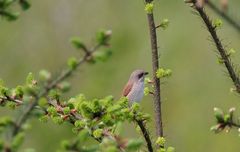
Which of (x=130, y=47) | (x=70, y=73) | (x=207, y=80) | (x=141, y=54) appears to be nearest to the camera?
(x=70, y=73)

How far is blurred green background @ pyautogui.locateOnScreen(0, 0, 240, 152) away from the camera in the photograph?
19438 millimetres

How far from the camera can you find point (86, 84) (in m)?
23.3

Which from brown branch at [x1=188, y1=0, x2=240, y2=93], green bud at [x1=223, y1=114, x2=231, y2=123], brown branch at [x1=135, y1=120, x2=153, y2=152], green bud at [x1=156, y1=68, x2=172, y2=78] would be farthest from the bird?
green bud at [x1=223, y1=114, x2=231, y2=123]

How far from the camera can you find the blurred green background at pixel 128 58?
19.4m

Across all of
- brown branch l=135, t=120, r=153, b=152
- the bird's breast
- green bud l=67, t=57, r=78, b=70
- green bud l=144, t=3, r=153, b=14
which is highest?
green bud l=144, t=3, r=153, b=14

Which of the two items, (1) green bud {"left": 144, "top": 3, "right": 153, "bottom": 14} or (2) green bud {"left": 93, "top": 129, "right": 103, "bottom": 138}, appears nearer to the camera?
(2) green bud {"left": 93, "top": 129, "right": 103, "bottom": 138}

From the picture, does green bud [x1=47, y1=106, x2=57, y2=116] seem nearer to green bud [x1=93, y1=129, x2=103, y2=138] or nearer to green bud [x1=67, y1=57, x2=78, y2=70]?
green bud [x1=93, y1=129, x2=103, y2=138]

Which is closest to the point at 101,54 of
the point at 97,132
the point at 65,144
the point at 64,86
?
the point at 64,86

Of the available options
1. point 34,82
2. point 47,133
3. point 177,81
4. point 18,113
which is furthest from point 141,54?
point 18,113

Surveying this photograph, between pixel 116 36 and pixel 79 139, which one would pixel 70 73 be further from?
pixel 116 36

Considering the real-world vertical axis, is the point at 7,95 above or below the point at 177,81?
above

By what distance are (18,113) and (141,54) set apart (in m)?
18.4

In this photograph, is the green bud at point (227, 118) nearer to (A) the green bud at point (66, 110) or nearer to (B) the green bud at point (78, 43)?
(B) the green bud at point (78, 43)

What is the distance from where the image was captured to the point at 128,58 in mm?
23188
